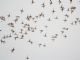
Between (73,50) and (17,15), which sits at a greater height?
(17,15)

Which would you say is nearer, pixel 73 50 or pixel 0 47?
pixel 0 47

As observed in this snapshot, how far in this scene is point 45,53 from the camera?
2150 millimetres

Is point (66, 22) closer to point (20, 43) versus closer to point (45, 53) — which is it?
point (45, 53)

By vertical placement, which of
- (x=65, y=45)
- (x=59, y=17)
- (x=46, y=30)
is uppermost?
(x=59, y=17)

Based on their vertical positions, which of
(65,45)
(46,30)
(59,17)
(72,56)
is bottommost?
(72,56)

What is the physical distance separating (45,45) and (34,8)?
1.59 ft

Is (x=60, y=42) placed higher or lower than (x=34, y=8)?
lower

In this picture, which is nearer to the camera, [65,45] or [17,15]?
[17,15]

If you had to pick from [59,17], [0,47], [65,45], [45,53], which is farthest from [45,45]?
[0,47]

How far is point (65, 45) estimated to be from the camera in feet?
7.21

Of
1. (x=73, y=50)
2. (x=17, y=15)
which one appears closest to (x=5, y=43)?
(x=17, y=15)

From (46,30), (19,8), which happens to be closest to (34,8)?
(19,8)

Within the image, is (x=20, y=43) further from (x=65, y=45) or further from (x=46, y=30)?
(x=65, y=45)

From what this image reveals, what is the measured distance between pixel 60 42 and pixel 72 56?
0.83ft
